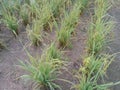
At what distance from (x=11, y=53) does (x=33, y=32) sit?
0.28m

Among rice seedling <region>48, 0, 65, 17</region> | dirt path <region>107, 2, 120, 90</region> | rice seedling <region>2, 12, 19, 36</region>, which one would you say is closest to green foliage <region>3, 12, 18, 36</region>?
rice seedling <region>2, 12, 19, 36</region>

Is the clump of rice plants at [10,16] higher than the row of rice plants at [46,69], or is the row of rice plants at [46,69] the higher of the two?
the clump of rice plants at [10,16]

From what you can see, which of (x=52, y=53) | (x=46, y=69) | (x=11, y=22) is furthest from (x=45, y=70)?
(x=11, y=22)

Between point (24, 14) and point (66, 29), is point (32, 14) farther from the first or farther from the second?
point (66, 29)

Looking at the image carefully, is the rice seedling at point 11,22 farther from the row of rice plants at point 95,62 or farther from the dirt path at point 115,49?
the dirt path at point 115,49

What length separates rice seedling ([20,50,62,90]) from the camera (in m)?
1.84

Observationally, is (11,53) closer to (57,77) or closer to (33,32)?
(33,32)

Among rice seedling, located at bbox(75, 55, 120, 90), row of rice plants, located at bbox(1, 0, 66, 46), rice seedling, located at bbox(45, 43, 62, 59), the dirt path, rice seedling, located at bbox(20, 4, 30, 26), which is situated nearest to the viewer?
rice seedling, located at bbox(75, 55, 120, 90)

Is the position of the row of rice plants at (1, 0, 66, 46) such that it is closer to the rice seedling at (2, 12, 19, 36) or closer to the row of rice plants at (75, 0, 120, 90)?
the rice seedling at (2, 12, 19, 36)

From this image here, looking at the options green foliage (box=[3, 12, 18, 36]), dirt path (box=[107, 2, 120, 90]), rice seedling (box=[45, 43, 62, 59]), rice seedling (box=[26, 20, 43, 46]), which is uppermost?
green foliage (box=[3, 12, 18, 36])

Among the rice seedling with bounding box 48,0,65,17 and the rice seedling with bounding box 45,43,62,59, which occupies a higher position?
the rice seedling with bounding box 48,0,65,17

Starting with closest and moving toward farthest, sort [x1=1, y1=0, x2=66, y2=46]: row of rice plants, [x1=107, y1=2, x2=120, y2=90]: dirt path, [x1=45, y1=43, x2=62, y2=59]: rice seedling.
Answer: [x1=45, y1=43, x2=62, y2=59]: rice seedling, [x1=107, y1=2, x2=120, y2=90]: dirt path, [x1=1, y1=0, x2=66, y2=46]: row of rice plants

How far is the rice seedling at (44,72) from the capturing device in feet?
6.04

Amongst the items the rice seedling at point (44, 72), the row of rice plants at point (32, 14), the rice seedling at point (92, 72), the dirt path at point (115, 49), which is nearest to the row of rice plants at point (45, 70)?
the rice seedling at point (44, 72)
